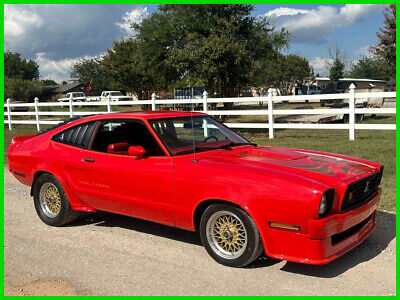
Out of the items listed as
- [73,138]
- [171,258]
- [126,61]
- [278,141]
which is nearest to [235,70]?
[278,141]

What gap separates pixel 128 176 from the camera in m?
4.98

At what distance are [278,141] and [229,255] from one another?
9687mm

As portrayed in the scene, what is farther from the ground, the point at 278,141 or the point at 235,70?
the point at 235,70

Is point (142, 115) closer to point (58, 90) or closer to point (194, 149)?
point (194, 149)

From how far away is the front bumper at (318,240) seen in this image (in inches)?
147

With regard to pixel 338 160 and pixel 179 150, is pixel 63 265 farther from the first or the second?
pixel 338 160

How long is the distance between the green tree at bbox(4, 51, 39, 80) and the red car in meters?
81.9

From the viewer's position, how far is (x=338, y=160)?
4.86 meters

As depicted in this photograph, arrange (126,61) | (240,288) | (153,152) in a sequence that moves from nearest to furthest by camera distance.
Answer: (240,288)
(153,152)
(126,61)

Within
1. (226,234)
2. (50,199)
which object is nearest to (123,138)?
(50,199)

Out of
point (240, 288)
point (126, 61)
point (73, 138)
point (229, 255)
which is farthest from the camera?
point (126, 61)

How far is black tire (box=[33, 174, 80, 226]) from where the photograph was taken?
5.71 m

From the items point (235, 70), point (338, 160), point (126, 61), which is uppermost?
point (126, 61)

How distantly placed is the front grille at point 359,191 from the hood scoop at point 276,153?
0.80 metres
